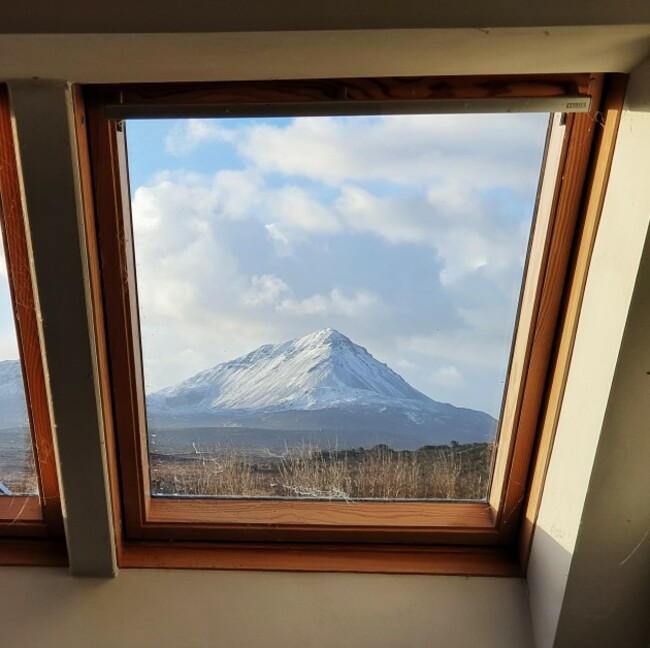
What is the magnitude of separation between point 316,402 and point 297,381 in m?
0.06

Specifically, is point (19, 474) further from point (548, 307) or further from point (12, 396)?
point (548, 307)

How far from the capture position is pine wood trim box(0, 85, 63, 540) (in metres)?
1.03

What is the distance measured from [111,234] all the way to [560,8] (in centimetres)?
74

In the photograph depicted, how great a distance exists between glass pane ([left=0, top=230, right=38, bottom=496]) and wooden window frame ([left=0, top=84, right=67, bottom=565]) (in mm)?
22

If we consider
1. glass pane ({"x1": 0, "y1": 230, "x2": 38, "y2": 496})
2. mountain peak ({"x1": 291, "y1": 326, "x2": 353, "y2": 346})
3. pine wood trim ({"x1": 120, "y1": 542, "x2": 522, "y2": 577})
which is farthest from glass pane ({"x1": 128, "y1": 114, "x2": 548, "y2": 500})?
glass pane ({"x1": 0, "y1": 230, "x2": 38, "y2": 496})

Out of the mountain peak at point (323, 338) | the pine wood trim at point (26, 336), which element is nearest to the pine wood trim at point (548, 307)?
the mountain peak at point (323, 338)

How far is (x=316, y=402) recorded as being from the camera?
4.16ft

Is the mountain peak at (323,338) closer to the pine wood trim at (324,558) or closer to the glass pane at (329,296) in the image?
the glass pane at (329,296)

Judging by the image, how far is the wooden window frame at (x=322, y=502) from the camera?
985mm

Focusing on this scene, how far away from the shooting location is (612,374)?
3.22 feet

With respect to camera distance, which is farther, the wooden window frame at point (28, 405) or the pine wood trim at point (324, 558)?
the pine wood trim at point (324, 558)

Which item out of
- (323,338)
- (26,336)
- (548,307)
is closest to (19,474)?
(26,336)

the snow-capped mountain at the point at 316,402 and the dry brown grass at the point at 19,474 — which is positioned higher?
the snow-capped mountain at the point at 316,402

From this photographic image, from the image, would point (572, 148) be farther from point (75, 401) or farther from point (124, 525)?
point (124, 525)
